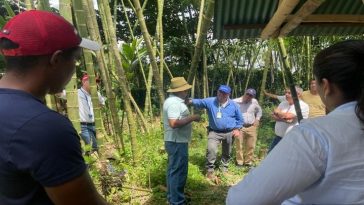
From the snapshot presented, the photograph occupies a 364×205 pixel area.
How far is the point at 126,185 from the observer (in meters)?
5.35

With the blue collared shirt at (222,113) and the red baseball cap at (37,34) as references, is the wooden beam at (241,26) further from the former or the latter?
the red baseball cap at (37,34)

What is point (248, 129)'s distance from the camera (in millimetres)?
7246

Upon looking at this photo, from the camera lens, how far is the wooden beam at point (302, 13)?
234 cm

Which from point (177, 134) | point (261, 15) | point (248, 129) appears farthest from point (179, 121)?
point (248, 129)

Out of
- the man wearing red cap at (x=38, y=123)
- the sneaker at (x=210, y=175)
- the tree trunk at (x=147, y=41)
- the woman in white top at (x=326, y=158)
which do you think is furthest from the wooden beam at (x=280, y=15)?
the sneaker at (x=210, y=175)

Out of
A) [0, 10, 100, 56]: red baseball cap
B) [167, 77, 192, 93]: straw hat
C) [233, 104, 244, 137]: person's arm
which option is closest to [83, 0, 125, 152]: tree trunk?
[167, 77, 192, 93]: straw hat

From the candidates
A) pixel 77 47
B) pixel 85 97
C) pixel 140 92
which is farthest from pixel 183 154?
pixel 140 92

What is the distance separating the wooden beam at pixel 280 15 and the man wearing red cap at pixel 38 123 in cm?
164

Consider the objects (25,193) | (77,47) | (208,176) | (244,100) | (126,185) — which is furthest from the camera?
(244,100)

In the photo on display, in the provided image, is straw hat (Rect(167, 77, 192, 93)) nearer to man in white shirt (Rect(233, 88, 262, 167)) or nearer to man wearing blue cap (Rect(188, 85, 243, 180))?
man wearing blue cap (Rect(188, 85, 243, 180))

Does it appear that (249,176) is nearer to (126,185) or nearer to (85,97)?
(126,185)

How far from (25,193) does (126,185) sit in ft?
14.1

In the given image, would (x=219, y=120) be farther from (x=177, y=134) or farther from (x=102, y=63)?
(x=102, y=63)

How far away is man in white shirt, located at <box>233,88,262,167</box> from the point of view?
7.20m
